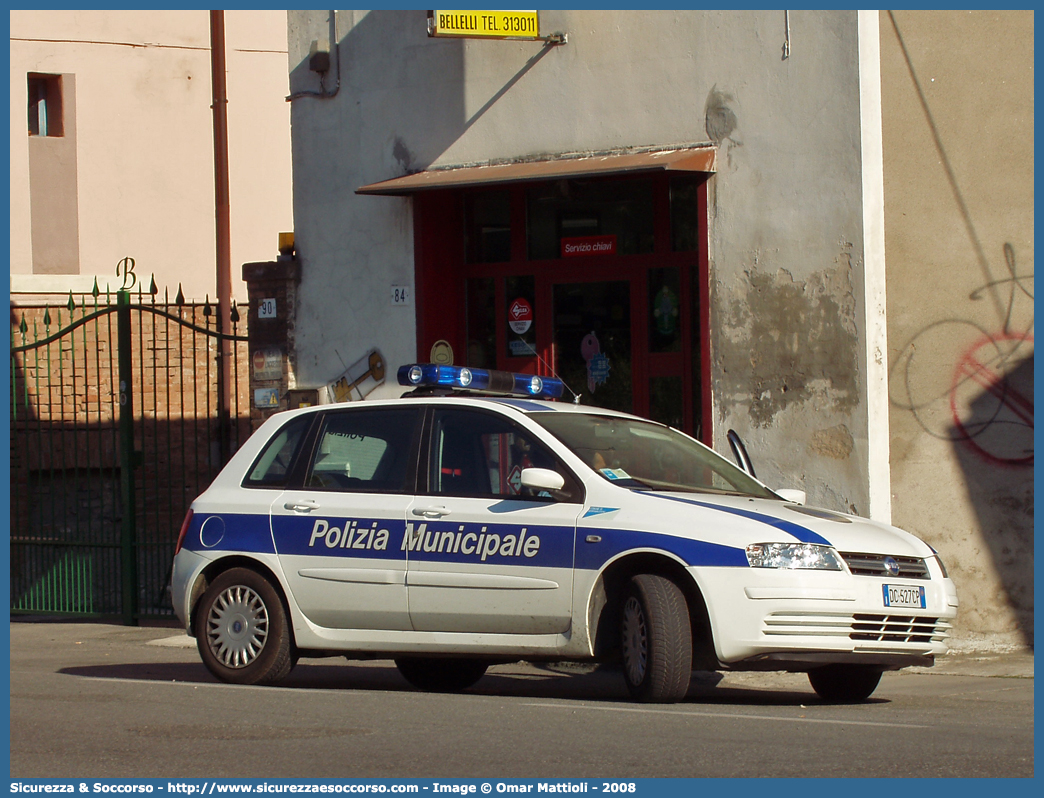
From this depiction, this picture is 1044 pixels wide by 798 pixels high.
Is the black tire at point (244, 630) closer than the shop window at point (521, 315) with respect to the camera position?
Yes

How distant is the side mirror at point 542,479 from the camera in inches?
293

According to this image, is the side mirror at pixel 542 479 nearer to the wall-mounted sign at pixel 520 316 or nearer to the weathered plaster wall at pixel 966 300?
the weathered plaster wall at pixel 966 300

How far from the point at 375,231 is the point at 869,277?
4.65 meters

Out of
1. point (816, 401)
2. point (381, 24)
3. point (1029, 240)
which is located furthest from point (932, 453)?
point (381, 24)

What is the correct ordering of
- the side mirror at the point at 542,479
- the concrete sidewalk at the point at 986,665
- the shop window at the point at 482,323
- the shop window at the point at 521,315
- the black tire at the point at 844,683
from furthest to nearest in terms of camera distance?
the shop window at the point at 482,323 → the shop window at the point at 521,315 → the concrete sidewalk at the point at 986,665 → the black tire at the point at 844,683 → the side mirror at the point at 542,479

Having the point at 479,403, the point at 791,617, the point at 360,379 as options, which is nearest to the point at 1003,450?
the point at 791,617

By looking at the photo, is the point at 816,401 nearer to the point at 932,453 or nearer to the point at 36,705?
the point at 932,453

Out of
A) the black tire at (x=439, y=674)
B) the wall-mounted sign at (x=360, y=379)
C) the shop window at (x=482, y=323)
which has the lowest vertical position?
the black tire at (x=439, y=674)

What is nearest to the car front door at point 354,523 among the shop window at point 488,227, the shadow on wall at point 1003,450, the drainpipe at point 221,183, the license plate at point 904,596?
the license plate at point 904,596

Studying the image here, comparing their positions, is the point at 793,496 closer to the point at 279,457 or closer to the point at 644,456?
the point at 644,456

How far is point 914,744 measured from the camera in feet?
19.7

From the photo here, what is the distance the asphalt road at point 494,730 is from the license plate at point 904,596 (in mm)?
554

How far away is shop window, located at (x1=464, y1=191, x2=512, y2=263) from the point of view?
13094mm

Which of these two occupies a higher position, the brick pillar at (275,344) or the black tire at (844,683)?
the brick pillar at (275,344)
